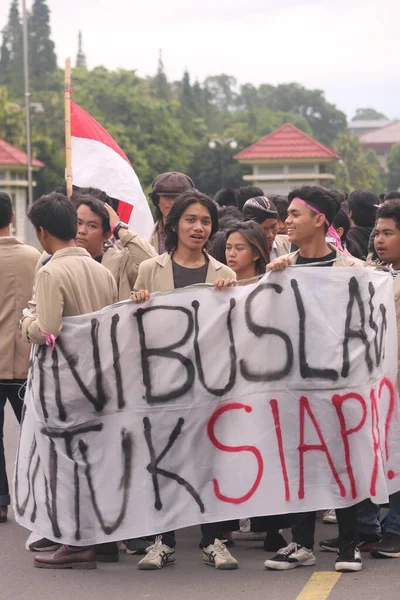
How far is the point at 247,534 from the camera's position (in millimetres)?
6734

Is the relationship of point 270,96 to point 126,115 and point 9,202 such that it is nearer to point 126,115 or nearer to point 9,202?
point 126,115

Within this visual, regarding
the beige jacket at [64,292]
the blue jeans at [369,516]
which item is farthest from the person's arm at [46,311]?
the blue jeans at [369,516]

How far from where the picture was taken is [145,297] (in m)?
5.96

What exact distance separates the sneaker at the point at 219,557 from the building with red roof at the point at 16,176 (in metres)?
54.1

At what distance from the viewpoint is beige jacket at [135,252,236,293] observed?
6180mm

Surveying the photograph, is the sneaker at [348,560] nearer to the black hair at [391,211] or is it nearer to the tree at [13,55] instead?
the black hair at [391,211]

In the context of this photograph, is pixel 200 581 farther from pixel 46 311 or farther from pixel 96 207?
pixel 96 207

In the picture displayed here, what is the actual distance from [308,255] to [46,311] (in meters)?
1.33

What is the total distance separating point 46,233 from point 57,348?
59 centimetres

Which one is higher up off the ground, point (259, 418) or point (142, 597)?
point (259, 418)

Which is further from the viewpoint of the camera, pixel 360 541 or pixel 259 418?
pixel 360 541

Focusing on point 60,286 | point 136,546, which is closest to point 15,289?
point 60,286

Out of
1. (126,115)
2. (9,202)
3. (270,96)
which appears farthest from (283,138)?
(270,96)

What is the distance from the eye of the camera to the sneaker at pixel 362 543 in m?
6.24
